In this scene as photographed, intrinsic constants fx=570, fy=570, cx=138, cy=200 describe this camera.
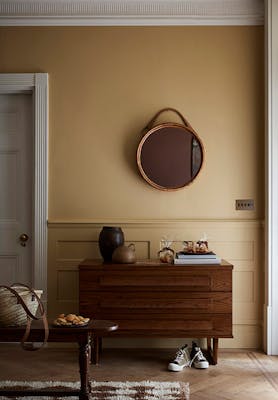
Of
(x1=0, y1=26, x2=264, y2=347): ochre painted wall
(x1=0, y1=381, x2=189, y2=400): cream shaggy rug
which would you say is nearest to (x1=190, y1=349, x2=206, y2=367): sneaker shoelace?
(x1=0, y1=381, x2=189, y2=400): cream shaggy rug

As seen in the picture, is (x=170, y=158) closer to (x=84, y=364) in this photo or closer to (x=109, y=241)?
(x=109, y=241)

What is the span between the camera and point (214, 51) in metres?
4.59

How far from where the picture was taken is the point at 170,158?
4527mm

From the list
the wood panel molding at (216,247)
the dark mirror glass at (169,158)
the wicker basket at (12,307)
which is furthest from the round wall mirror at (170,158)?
the wicker basket at (12,307)

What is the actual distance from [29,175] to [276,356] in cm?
241

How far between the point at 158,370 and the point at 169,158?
163 centimetres

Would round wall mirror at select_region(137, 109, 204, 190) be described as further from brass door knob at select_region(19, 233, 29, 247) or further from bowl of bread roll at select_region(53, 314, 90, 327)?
bowl of bread roll at select_region(53, 314, 90, 327)

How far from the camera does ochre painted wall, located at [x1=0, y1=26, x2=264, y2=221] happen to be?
4566 millimetres

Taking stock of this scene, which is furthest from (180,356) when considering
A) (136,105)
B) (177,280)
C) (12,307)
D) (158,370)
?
(136,105)

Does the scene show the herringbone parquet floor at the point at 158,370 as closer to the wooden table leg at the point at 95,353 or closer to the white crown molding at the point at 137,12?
the wooden table leg at the point at 95,353

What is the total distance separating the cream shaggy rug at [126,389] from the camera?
10.8 ft

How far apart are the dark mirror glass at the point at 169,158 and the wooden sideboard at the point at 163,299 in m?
0.79

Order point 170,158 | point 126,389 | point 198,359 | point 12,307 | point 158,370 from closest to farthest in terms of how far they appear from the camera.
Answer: point 12,307 < point 126,389 < point 158,370 < point 198,359 < point 170,158

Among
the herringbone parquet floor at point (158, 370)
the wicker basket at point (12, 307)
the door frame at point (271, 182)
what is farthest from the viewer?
the door frame at point (271, 182)
